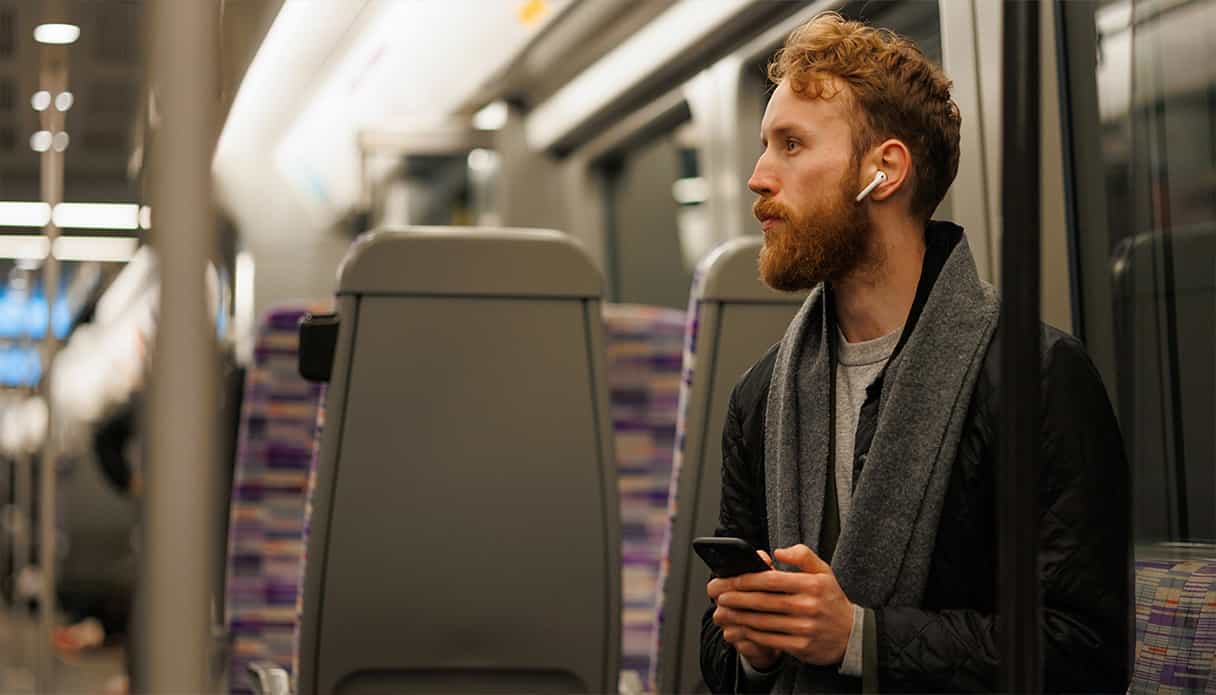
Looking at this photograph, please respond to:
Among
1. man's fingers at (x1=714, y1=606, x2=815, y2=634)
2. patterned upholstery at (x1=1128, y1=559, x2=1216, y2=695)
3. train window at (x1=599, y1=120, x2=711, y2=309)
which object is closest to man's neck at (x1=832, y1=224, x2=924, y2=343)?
man's fingers at (x1=714, y1=606, x2=815, y2=634)

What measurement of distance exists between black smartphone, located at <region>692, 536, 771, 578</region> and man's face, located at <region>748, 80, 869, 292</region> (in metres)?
0.30

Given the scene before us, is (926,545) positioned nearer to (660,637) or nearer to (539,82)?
(660,637)

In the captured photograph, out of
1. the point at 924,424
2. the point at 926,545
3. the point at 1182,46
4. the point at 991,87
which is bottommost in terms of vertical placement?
the point at 926,545

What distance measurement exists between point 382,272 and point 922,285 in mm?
1089

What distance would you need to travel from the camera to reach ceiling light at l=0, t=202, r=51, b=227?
6.39 feet

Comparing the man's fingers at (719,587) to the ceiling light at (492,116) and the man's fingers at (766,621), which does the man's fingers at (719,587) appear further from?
the ceiling light at (492,116)

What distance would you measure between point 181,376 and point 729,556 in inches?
26.5

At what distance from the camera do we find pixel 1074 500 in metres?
1.56

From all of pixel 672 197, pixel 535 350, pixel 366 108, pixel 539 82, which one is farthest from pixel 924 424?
pixel 672 197

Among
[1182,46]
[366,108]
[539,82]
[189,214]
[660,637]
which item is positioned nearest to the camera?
[189,214]

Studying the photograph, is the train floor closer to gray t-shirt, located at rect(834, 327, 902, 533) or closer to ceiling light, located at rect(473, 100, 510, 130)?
gray t-shirt, located at rect(834, 327, 902, 533)

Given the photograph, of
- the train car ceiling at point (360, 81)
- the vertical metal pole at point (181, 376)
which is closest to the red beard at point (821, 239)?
the vertical metal pole at point (181, 376)

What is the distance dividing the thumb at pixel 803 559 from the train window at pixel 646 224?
14.4 feet

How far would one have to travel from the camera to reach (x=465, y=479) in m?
2.58
